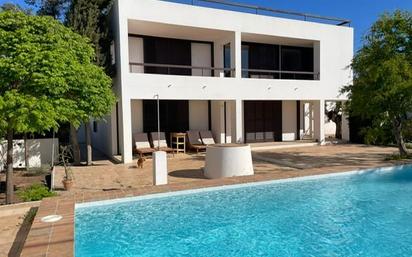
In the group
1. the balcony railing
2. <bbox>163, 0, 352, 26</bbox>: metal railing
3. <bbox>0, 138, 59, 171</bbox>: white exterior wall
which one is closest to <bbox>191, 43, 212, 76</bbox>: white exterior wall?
the balcony railing

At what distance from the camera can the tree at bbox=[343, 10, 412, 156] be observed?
13.2 metres

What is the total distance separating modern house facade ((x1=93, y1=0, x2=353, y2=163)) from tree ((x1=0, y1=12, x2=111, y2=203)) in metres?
5.99

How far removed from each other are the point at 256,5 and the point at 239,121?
248 inches

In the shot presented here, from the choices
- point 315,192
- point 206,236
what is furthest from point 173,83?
point 206,236

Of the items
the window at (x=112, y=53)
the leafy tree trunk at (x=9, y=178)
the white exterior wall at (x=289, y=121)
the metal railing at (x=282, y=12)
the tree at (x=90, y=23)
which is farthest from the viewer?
the white exterior wall at (x=289, y=121)

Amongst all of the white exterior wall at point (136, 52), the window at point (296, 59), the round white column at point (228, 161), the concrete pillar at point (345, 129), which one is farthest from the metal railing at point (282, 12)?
the round white column at point (228, 161)

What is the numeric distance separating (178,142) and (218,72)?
5.04 metres

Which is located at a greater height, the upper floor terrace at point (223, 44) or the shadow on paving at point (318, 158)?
the upper floor terrace at point (223, 44)

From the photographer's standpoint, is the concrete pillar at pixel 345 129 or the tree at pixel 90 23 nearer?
the tree at pixel 90 23

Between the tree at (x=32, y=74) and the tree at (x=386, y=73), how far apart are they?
1134 centimetres

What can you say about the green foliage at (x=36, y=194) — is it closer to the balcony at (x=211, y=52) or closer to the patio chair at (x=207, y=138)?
the balcony at (x=211, y=52)

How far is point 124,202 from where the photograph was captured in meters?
8.51

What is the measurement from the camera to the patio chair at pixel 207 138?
60.6ft

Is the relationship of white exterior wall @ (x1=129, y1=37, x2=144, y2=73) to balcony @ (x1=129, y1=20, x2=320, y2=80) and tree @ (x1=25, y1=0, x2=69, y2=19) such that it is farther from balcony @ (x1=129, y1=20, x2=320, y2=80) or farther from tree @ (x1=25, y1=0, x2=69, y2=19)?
tree @ (x1=25, y1=0, x2=69, y2=19)
